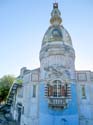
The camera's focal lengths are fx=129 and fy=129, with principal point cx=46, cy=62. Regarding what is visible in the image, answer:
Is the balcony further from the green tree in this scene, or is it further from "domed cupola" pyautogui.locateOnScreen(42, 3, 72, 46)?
the green tree

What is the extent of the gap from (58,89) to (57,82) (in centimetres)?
97

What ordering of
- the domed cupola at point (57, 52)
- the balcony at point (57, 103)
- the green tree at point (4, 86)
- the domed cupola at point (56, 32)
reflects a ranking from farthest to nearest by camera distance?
the green tree at point (4, 86)
the domed cupola at point (56, 32)
the domed cupola at point (57, 52)
the balcony at point (57, 103)

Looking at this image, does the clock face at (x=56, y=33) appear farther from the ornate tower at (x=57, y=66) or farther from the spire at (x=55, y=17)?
the spire at (x=55, y=17)

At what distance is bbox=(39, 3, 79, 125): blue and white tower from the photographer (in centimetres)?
1709

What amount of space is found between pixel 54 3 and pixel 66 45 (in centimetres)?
1043

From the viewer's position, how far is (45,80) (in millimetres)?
18578

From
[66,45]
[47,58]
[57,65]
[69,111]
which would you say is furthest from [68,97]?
[66,45]

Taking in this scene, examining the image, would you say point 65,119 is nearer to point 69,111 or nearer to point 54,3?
point 69,111

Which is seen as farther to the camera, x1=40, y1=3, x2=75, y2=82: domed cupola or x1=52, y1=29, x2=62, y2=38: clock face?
x1=52, y1=29, x2=62, y2=38: clock face

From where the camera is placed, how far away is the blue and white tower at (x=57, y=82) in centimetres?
1709

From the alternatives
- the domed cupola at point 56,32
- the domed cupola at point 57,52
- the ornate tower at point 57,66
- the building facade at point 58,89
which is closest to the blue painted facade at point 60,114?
the building facade at point 58,89

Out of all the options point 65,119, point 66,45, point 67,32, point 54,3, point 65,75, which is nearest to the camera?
point 65,119

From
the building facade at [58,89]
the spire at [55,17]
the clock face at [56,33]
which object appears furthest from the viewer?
the spire at [55,17]

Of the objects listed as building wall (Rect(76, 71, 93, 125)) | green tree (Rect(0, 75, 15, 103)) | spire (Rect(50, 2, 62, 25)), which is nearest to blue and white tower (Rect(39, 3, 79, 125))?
building wall (Rect(76, 71, 93, 125))
